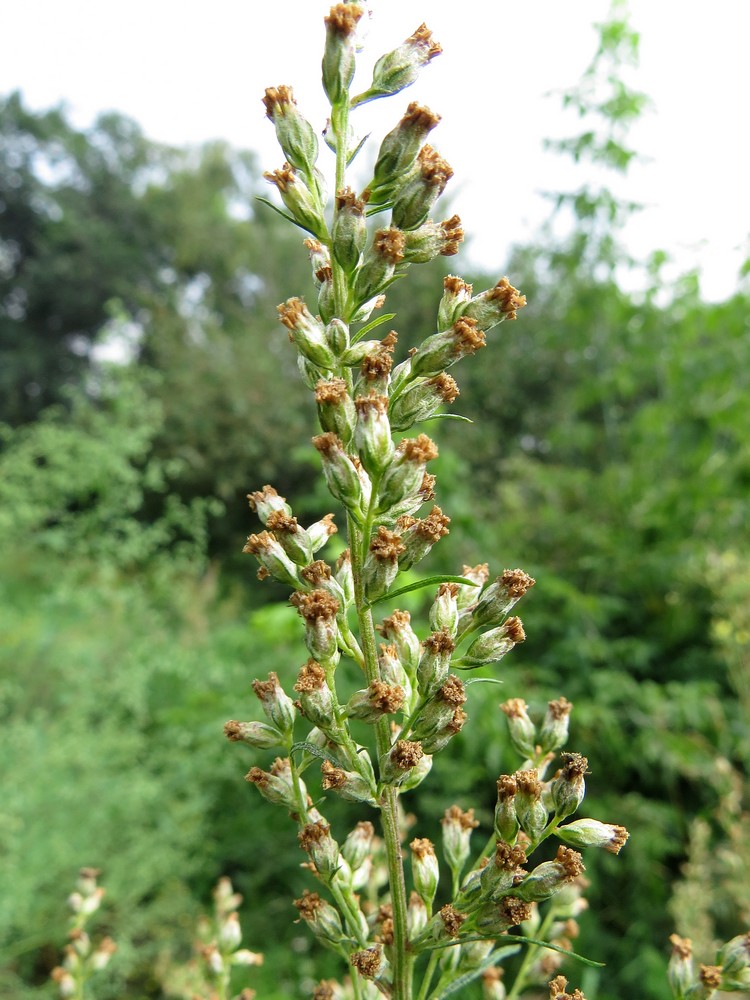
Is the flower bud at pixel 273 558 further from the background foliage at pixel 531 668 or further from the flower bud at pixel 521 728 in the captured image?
the background foliage at pixel 531 668

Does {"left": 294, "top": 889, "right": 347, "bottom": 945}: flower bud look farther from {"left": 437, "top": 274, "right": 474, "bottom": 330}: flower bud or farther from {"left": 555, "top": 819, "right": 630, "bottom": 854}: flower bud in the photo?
{"left": 437, "top": 274, "right": 474, "bottom": 330}: flower bud

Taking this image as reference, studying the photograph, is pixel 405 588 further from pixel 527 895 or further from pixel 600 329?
pixel 600 329

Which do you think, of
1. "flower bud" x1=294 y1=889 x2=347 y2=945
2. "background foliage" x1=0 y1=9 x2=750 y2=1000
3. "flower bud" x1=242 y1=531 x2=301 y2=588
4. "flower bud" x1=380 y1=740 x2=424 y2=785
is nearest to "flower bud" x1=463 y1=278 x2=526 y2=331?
"flower bud" x1=242 y1=531 x2=301 y2=588

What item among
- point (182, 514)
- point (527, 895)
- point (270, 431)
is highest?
point (270, 431)

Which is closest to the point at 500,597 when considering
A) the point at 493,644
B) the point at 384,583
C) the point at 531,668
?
the point at 493,644

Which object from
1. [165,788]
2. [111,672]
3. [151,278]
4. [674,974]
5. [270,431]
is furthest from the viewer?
[151,278]

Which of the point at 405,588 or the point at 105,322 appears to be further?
the point at 105,322

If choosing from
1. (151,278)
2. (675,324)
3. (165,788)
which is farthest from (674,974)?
(151,278)

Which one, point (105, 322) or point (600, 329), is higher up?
point (105, 322)
